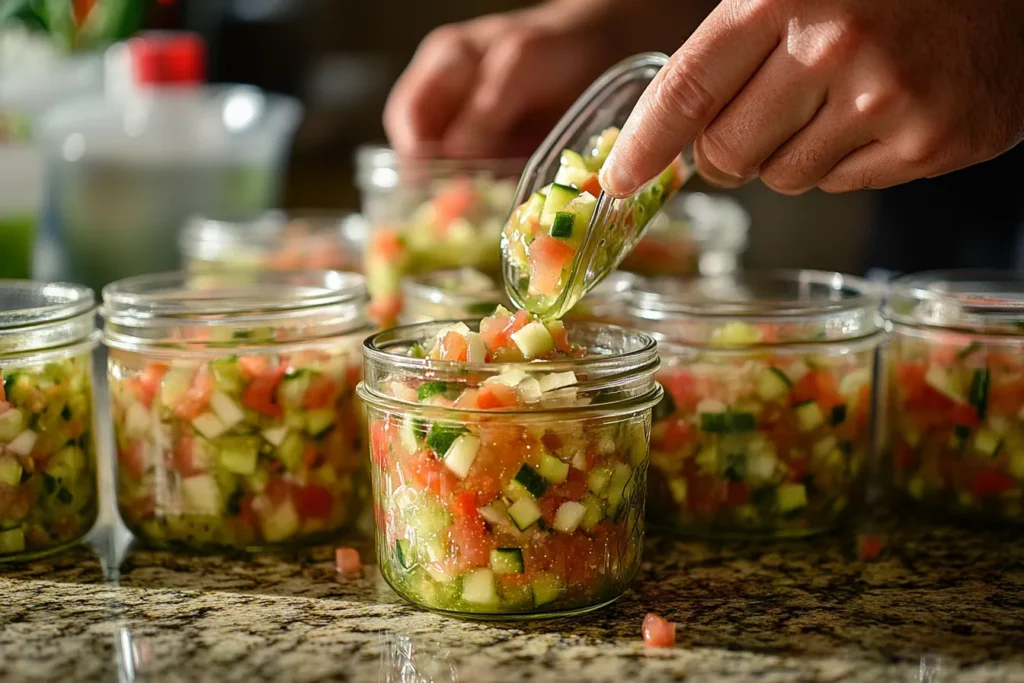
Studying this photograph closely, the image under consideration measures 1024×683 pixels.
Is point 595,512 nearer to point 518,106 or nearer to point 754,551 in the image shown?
point 754,551

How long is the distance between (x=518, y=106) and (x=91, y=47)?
145cm

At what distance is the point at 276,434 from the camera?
5.11 feet

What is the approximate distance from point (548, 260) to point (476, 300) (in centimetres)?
31

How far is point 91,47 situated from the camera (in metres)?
3.26

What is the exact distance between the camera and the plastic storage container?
2756mm

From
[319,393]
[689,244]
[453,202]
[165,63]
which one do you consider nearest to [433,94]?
[453,202]

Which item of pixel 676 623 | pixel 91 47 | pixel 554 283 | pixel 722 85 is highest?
pixel 91 47

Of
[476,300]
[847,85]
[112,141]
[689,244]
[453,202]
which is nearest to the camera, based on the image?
[847,85]

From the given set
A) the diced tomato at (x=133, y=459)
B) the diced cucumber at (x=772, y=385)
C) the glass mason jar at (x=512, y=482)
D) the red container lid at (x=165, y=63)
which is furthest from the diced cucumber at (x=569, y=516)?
the red container lid at (x=165, y=63)

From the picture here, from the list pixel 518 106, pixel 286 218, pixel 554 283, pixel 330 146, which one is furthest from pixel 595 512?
pixel 330 146

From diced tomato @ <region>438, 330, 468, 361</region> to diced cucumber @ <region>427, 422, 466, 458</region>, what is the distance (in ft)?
0.29

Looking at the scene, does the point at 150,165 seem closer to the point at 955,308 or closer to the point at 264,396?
the point at 264,396

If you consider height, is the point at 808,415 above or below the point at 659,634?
above

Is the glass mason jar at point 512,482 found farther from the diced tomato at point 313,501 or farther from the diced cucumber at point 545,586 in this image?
the diced tomato at point 313,501
